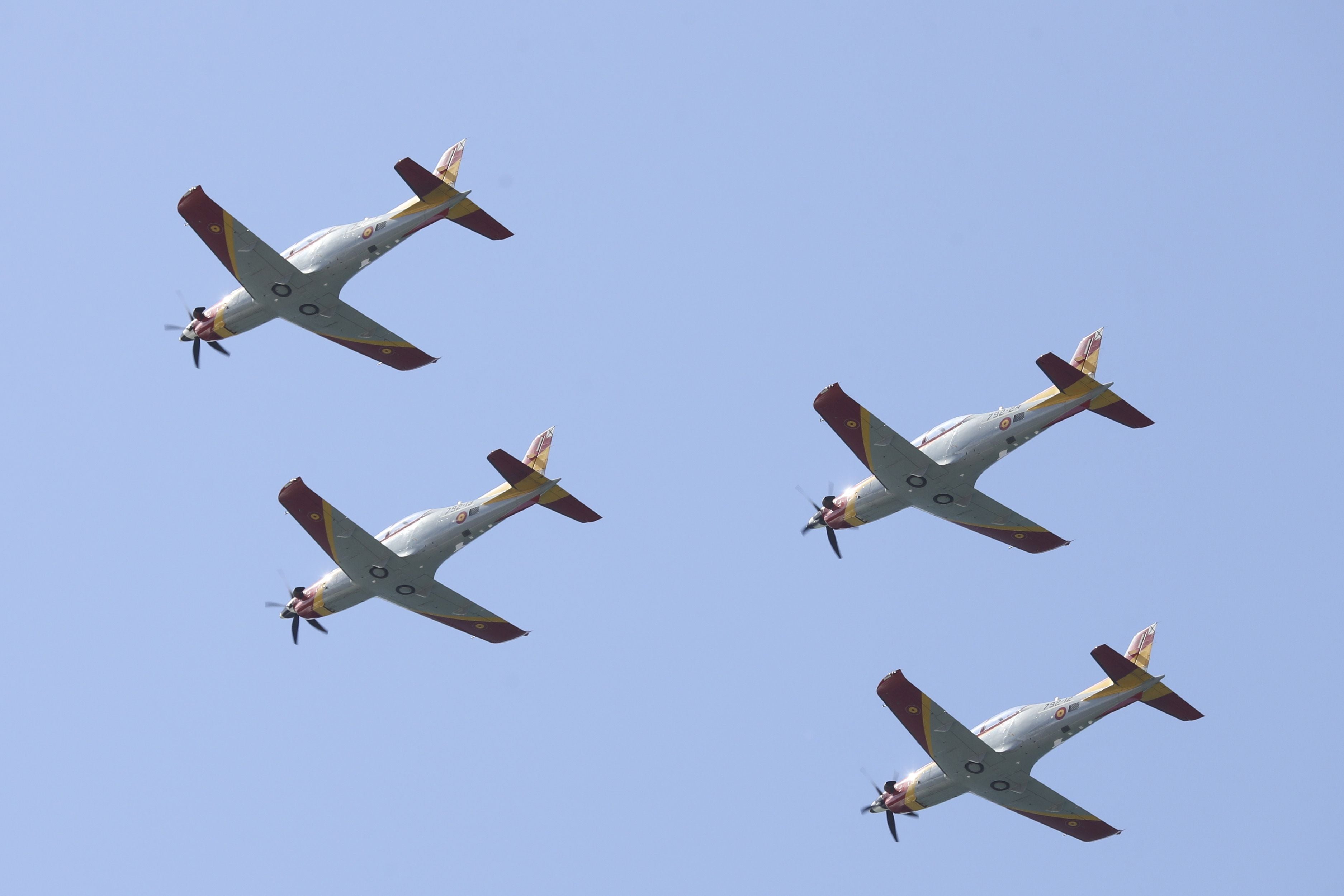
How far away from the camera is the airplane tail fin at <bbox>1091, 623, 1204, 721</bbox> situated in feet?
210

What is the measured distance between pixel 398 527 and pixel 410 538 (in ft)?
2.14

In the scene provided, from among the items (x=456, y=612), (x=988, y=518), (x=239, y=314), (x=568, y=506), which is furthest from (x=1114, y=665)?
(x=239, y=314)

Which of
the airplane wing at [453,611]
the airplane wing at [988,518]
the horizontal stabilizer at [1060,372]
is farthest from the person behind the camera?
the airplane wing at [453,611]

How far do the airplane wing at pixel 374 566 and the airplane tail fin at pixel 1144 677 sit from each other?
20574 mm

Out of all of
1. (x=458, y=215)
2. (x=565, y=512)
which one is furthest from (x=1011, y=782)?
(x=458, y=215)

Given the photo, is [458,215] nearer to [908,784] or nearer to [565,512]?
[565,512]

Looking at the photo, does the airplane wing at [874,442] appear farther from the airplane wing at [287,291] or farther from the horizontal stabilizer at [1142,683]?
the airplane wing at [287,291]

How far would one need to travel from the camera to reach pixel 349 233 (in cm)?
6869

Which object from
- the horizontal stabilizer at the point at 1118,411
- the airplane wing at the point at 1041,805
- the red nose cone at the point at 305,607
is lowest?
the airplane wing at the point at 1041,805

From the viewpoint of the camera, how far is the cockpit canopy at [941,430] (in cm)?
6588

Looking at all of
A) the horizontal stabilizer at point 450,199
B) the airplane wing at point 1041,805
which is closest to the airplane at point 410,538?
the horizontal stabilizer at point 450,199

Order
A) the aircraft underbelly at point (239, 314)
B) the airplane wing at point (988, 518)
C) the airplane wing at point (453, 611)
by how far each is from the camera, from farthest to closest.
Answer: the aircraft underbelly at point (239, 314), the airplane wing at point (453, 611), the airplane wing at point (988, 518)

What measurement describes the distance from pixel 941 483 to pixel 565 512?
1207cm

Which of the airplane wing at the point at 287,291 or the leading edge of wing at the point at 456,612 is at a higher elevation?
the airplane wing at the point at 287,291
